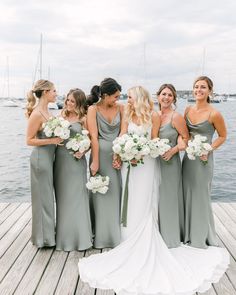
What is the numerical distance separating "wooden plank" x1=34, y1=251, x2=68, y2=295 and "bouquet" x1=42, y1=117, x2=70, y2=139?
1459 millimetres

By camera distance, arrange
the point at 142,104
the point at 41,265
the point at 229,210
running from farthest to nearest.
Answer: the point at 229,210, the point at 142,104, the point at 41,265

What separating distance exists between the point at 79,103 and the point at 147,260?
207cm

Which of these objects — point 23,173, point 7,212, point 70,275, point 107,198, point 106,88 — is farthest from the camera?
point 23,173

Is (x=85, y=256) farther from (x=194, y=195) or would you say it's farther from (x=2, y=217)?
(x=2, y=217)

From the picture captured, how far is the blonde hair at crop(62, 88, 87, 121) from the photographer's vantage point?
16.2 feet

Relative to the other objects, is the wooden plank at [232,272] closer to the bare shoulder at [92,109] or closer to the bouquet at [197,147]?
the bouquet at [197,147]

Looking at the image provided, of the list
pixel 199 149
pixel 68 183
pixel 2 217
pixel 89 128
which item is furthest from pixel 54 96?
pixel 2 217

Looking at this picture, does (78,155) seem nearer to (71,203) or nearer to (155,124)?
(71,203)

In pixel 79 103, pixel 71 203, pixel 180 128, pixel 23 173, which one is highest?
pixel 79 103

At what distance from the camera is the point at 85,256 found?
15.9ft

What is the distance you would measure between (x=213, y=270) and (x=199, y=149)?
137 cm

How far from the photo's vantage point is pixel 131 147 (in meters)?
4.53

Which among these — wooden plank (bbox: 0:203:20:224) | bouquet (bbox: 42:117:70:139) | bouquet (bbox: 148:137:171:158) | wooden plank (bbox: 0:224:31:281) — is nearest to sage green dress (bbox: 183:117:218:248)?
bouquet (bbox: 148:137:171:158)

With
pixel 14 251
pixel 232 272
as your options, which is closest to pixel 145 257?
pixel 232 272
